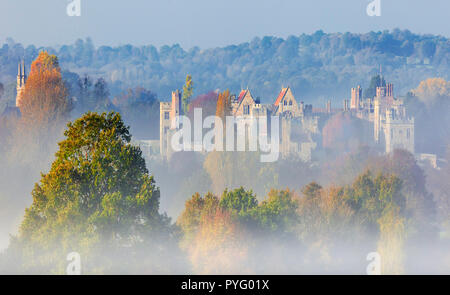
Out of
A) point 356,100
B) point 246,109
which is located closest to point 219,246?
point 246,109

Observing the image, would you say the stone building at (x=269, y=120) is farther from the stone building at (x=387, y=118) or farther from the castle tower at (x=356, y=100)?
the castle tower at (x=356, y=100)

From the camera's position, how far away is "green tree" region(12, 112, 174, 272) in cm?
4112

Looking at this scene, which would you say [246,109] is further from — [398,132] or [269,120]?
[398,132]

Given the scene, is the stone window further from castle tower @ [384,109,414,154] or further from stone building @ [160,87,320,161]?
castle tower @ [384,109,414,154]

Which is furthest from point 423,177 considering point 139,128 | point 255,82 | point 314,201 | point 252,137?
point 255,82

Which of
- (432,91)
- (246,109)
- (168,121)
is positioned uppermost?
(432,91)

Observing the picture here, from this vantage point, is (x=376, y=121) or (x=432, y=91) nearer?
(x=376, y=121)

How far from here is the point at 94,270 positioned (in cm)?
4122

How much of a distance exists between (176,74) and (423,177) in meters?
101

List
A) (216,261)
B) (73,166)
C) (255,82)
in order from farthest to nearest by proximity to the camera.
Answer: (255,82) → (216,261) → (73,166)

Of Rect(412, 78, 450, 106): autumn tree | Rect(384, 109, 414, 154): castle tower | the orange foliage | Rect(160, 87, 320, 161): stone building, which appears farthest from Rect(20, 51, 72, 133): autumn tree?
Rect(412, 78, 450, 106): autumn tree

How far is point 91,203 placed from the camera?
4228 cm

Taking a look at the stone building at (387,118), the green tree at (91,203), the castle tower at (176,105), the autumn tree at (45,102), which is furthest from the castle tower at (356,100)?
the green tree at (91,203)

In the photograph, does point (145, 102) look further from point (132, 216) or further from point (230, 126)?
point (132, 216)
